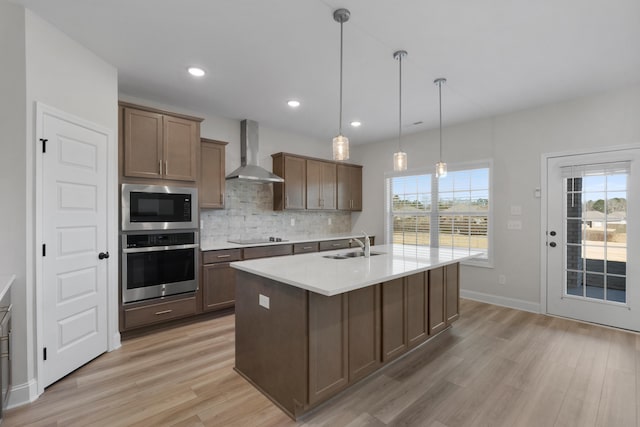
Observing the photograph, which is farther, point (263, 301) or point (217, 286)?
point (217, 286)

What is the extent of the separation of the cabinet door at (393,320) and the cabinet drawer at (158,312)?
2230 mm

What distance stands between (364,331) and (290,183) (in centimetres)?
303

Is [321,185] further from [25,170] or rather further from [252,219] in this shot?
[25,170]

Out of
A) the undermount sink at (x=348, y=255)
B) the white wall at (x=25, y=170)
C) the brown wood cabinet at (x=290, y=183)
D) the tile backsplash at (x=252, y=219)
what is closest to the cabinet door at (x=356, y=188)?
the tile backsplash at (x=252, y=219)

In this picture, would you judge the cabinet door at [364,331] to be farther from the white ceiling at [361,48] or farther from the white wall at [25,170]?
the white wall at [25,170]

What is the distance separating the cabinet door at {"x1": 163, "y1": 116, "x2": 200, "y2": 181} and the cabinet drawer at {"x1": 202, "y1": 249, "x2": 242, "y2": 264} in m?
0.91

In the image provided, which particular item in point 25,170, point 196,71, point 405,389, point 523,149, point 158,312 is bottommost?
point 405,389

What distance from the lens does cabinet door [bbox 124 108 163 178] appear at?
2992mm

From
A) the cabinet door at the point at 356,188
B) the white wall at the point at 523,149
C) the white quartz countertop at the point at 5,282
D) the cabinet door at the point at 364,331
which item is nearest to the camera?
the white quartz countertop at the point at 5,282

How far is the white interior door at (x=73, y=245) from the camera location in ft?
7.14

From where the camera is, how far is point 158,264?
316 cm

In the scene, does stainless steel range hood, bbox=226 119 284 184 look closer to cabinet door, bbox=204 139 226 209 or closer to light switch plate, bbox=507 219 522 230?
cabinet door, bbox=204 139 226 209

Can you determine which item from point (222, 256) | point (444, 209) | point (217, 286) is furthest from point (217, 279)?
point (444, 209)

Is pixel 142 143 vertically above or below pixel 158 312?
above
